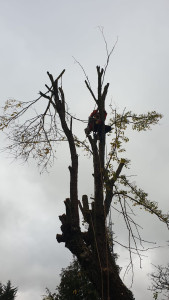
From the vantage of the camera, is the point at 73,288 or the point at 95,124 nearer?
the point at 95,124

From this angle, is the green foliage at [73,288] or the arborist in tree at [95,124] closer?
the arborist in tree at [95,124]

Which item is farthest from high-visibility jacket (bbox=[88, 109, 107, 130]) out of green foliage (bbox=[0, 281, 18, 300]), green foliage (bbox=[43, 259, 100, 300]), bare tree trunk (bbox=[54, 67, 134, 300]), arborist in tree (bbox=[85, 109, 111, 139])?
green foliage (bbox=[0, 281, 18, 300])

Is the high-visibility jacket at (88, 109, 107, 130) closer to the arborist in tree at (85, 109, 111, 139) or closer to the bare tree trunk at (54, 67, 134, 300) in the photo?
the arborist in tree at (85, 109, 111, 139)

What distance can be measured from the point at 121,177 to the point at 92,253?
1754mm

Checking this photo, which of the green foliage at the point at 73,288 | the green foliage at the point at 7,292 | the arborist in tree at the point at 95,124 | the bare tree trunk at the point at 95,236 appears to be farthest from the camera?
the green foliage at the point at 7,292

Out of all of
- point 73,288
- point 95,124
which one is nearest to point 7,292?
point 73,288

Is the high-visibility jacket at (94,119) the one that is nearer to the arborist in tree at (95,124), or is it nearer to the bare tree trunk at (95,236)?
the arborist in tree at (95,124)

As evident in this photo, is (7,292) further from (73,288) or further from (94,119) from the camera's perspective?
(94,119)

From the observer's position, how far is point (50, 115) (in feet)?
19.7

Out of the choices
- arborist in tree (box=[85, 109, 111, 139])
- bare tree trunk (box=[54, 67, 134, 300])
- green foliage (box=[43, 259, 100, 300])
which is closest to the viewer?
bare tree trunk (box=[54, 67, 134, 300])

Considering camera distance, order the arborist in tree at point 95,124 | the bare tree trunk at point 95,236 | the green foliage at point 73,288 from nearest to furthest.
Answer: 1. the bare tree trunk at point 95,236
2. the arborist in tree at point 95,124
3. the green foliage at point 73,288

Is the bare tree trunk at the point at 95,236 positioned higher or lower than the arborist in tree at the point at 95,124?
lower

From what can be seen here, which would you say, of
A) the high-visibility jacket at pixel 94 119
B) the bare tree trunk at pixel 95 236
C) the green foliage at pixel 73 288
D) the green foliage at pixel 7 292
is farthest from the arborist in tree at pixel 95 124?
the green foliage at pixel 7 292

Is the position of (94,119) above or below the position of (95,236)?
above
